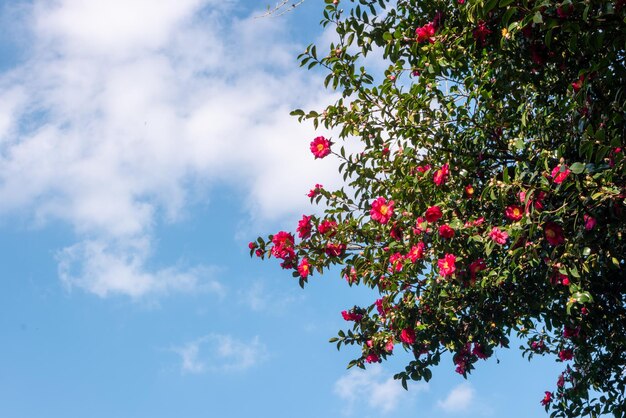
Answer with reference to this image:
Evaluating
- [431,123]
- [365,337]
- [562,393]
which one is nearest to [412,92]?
[431,123]

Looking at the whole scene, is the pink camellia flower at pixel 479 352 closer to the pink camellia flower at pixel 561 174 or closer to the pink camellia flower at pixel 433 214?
the pink camellia flower at pixel 433 214

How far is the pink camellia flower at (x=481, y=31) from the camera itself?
622 cm

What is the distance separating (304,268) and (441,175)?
1648 millimetres

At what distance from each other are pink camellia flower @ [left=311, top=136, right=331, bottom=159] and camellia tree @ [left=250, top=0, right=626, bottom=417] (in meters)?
0.01

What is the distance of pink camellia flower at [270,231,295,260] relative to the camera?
7043mm

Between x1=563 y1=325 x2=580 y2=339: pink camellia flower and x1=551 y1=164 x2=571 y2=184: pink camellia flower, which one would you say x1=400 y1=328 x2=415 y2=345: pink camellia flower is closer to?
x1=563 y1=325 x2=580 y2=339: pink camellia flower

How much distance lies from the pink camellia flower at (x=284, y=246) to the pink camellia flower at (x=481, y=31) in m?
2.56

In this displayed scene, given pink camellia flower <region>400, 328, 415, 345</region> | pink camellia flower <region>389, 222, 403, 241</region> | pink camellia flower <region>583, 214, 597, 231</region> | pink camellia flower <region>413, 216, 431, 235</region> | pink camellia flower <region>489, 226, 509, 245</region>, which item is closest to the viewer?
pink camellia flower <region>583, 214, 597, 231</region>

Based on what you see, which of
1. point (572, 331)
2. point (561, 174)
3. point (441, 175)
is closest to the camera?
point (561, 174)

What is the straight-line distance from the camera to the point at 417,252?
6.45 m

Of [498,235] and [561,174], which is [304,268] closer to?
[498,235]

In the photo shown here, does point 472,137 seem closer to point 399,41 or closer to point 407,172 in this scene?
point 407,172

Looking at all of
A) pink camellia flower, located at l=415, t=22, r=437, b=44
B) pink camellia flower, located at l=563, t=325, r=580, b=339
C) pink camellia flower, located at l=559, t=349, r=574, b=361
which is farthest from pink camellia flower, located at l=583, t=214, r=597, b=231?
pink camellia flower, located at l=559, t=349, r=574, b=361

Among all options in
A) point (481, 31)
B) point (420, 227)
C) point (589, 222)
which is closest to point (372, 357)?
point (420, 227)
